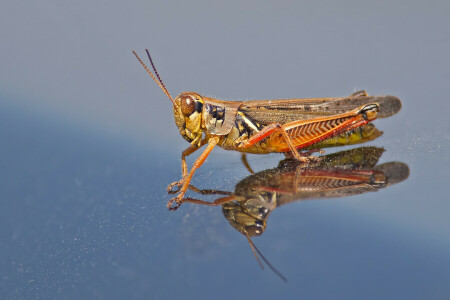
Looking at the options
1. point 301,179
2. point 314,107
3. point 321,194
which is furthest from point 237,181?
point 314,107

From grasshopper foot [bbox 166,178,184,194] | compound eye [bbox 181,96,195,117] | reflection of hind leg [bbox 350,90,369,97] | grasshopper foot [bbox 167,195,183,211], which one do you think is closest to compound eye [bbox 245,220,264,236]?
grasshopper foot [bbox 167,195,183,211]

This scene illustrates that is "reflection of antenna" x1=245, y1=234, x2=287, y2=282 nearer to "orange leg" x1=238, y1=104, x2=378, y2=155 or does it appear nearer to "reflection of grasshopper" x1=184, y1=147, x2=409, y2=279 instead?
"reflection of grasshopper" x1=184, y1=147, x2=409, y2=279

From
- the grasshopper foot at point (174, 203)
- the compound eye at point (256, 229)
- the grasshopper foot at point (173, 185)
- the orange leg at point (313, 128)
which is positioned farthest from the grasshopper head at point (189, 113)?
the compound eye at point (256, 229)

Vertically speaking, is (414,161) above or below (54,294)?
below

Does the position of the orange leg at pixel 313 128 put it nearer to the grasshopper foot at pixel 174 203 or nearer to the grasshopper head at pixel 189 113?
the grasshopper head at pixel 189 113

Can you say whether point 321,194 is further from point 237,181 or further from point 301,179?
point 237,181
